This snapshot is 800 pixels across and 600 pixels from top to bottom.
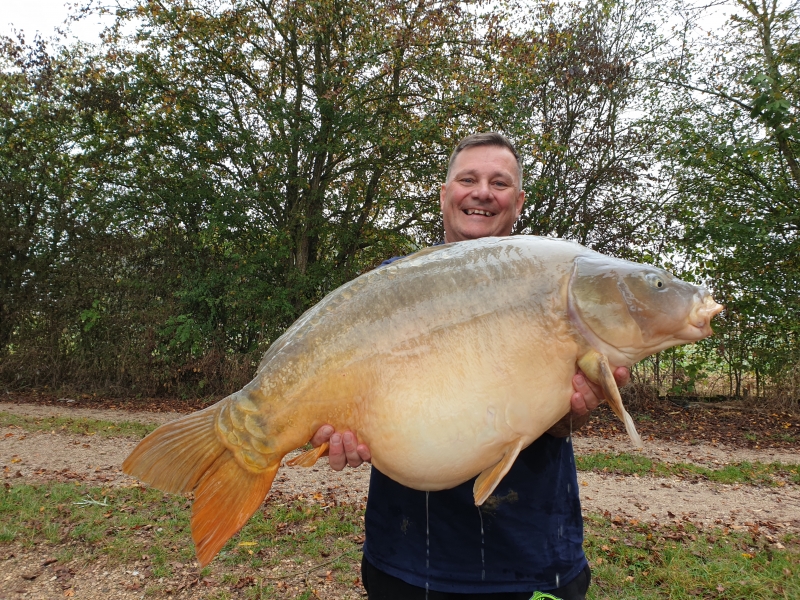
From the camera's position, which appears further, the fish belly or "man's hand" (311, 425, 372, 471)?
"man's hand" (311, 425, 372, 471)

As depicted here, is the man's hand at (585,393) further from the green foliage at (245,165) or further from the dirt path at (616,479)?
the green foliage at (245,165)

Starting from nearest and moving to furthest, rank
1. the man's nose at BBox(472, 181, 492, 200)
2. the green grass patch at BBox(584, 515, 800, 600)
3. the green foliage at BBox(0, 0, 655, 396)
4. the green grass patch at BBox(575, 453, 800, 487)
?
the man's nose at BBox(472, 181, 492, 200) → the green grass patch at BBox(584, 515, 800, 600) → the green grass patch at BBox(575, 453, 800, 487) → the green foliage at BBox(0, 0, 655, 396)

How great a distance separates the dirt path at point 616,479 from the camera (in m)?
5.11

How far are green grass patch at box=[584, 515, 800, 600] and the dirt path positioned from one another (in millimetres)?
408

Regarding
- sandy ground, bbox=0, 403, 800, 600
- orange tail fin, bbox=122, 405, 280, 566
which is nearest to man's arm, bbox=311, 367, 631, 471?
orange tail fin, bbox=122, 405, 280, 566

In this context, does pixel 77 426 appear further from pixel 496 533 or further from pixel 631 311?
pixel 631 311

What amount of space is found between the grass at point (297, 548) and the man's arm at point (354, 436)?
98.2 inches

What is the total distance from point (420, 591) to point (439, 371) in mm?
816

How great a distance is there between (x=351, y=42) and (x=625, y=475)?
8.49m

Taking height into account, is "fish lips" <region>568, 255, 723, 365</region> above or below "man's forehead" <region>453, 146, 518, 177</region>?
below

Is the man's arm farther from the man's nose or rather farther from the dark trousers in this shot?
the man's nose

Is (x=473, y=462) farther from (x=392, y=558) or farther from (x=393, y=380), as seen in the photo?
(x=392, y=558)

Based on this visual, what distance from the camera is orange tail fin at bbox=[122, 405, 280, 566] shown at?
1.58m

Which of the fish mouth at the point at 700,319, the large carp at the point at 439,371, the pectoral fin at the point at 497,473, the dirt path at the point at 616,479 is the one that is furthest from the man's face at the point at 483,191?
the dirt path at the point at 616,479
